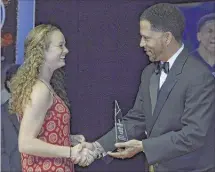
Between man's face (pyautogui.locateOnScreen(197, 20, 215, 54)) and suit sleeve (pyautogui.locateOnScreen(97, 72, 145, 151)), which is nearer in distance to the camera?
suit sleeve (pyautogui.locateOnScreen(97, 72, 145, 151))

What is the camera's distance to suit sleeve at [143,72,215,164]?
253 cm

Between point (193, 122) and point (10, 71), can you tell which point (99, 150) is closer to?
point (193, 122)

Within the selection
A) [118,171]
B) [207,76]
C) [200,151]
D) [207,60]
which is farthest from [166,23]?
[118,171]

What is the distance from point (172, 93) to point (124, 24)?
Result: 4.03 feet

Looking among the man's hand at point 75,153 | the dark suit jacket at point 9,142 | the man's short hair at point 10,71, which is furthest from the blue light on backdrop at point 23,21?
the man's hand at point 75,153

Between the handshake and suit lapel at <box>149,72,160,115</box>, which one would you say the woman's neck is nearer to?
the handshake

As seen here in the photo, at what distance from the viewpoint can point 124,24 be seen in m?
3.71

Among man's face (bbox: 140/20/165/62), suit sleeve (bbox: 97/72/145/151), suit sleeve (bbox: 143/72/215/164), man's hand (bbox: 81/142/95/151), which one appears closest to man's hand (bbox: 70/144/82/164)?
man's hand (bbox: 81/142/95/151)

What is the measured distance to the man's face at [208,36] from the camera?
3.56 metres

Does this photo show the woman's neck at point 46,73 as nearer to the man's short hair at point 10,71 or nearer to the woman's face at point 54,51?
the woman's face at point 54,51

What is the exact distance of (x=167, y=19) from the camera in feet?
8.70

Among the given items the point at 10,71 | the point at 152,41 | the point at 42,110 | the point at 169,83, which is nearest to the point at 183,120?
the point at 169,83

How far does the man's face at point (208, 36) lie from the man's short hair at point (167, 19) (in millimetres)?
932

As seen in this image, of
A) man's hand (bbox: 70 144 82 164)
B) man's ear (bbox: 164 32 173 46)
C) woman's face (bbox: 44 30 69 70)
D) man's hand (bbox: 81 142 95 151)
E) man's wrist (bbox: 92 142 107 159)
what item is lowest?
man's wrist (bbox: 92 142 107 159)
